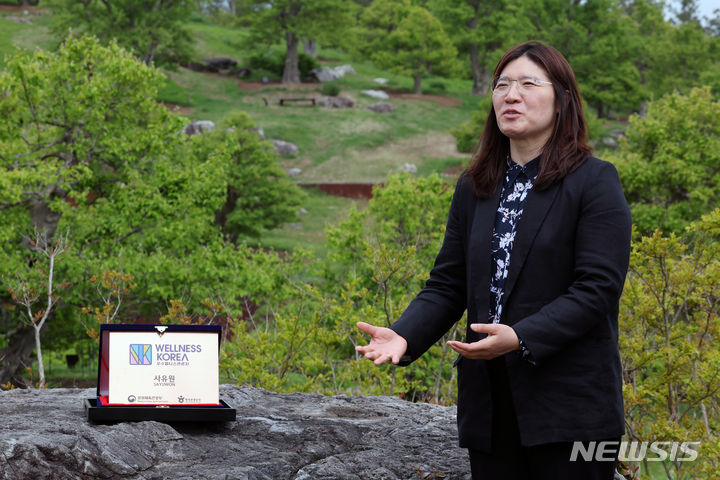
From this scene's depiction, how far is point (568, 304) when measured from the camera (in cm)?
216

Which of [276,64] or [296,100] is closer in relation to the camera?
[296,100]

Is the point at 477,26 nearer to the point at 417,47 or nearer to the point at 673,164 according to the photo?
the point at 417,47

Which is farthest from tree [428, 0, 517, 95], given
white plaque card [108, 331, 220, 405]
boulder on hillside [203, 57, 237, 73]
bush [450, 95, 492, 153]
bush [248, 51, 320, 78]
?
white plaque card [108, 331, 220, 405]

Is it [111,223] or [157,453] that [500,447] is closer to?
[157,453]

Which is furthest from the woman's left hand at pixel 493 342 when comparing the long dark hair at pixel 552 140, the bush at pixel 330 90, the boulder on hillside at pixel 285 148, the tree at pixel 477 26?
the tree at pixel 477 26

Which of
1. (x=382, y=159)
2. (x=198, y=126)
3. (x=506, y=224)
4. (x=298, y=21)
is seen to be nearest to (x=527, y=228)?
(x=506, y=224)

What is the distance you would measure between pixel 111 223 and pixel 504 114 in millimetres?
11960

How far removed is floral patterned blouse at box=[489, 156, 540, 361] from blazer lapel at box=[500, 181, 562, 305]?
5 centimetres

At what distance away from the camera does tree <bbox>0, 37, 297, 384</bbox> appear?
12984 millimetres

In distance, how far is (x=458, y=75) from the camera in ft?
181

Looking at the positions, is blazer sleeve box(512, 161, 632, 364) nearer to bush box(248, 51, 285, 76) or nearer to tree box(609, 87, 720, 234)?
tree box(609, 87, 720, 234)

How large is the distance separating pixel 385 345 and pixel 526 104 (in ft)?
2.77

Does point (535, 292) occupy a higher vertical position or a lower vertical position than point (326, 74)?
lower

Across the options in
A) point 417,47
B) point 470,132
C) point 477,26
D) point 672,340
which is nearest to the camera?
point 672,340
